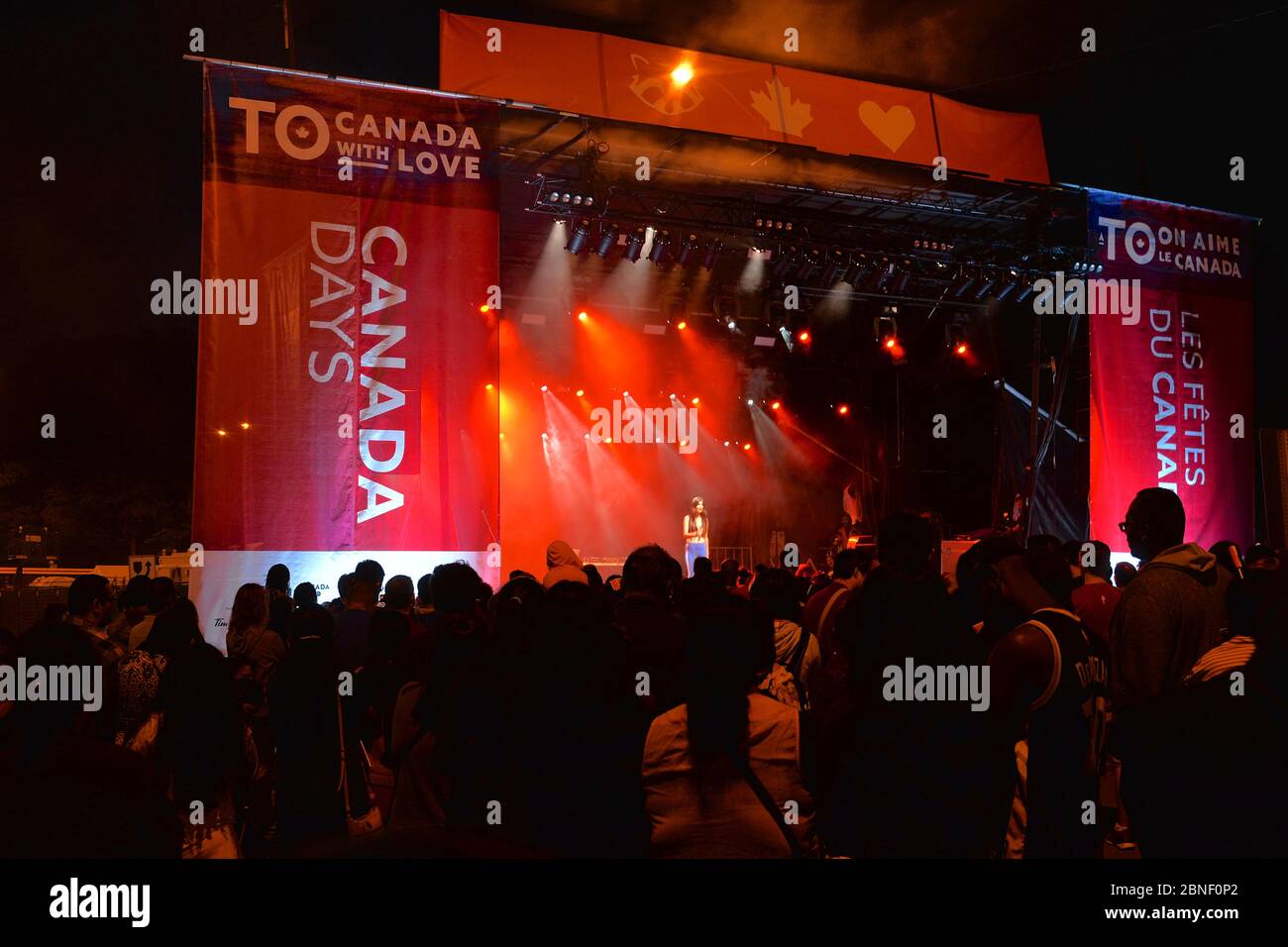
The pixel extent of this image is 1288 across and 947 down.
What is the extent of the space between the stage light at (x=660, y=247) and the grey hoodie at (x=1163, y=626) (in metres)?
10.6

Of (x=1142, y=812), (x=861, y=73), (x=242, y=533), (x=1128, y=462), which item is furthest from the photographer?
(x=1128, y=462)

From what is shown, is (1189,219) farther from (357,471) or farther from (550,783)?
(550,783)

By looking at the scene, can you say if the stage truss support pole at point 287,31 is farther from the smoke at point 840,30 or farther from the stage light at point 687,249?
the stage light at point 687,249

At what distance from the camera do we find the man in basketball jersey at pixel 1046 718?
117 inches

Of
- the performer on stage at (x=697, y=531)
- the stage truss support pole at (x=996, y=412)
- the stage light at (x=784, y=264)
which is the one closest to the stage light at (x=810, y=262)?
the stage light at (x=784, y=264)

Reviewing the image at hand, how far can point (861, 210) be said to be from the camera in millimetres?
14344

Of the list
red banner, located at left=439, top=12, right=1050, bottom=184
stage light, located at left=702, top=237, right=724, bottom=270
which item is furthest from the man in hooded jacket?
stage light, located at left=702, top=237, right=724, bottom=270

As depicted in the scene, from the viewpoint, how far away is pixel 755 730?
8.55ft

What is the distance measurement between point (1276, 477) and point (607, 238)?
8.59 metres

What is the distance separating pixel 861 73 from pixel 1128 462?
6.01m

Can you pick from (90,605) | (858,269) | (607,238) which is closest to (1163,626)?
(90,605)

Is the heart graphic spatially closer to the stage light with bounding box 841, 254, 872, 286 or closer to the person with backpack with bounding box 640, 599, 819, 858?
the stage light with bounding box 841, 254, 872, 286

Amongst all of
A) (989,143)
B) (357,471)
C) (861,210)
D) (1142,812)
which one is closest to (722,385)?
(861,210)

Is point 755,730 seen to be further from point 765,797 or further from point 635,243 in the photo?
point 635,243
